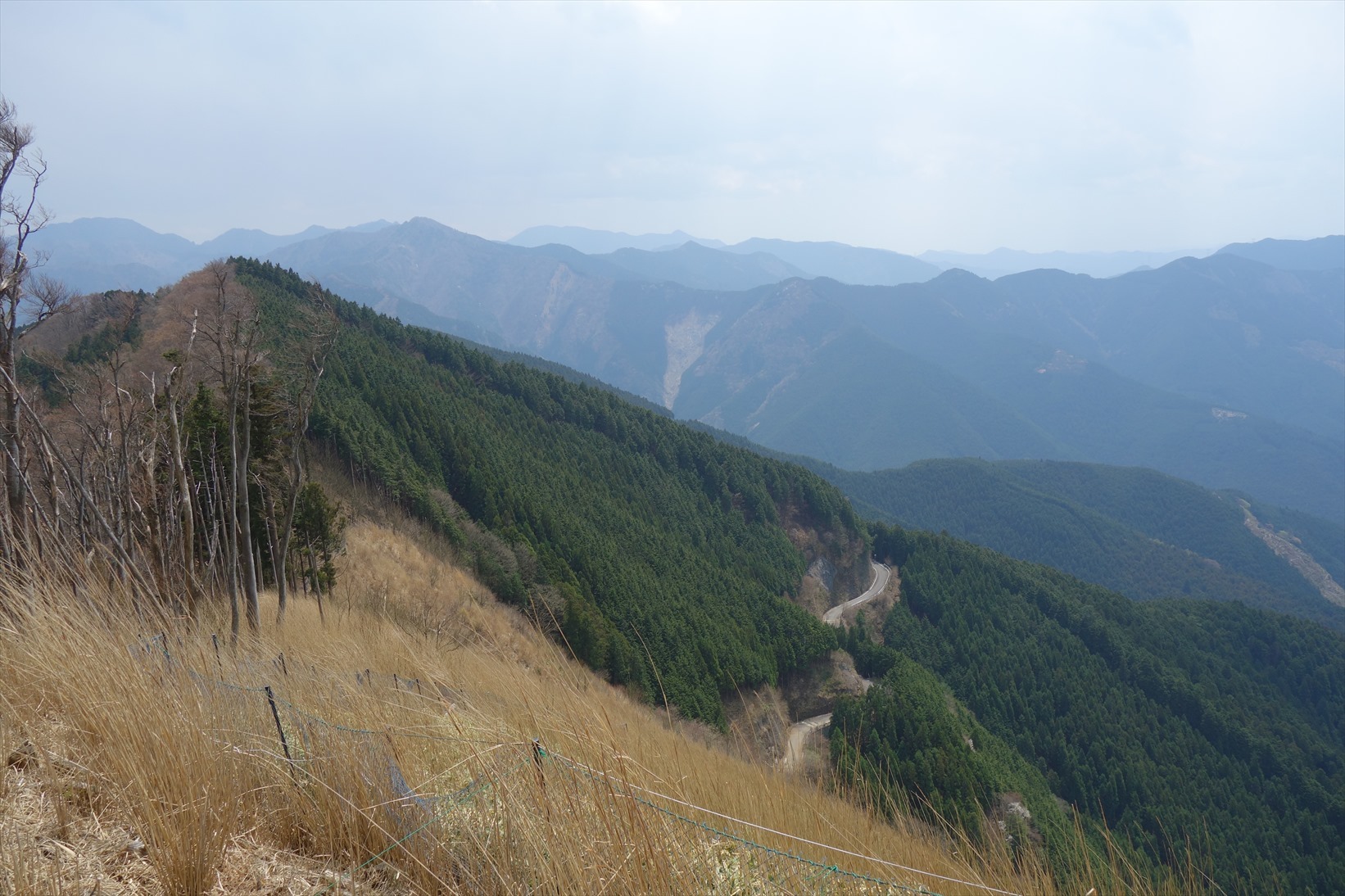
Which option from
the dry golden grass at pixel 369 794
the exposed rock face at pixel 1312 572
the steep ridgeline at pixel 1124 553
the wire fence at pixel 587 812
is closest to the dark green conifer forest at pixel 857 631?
the dry golden grass at pixel 369 794

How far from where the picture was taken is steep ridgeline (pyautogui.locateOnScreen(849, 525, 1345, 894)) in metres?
63.3

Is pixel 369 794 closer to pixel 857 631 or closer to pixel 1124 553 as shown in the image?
pixel 857 631

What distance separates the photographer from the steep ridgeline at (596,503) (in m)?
40.5

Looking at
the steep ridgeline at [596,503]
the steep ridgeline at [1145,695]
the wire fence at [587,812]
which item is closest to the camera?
the wire fence at [587,812]

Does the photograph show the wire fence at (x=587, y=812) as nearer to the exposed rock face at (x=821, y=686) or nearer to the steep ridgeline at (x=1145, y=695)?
the steep ridgeline at (x=1145, y=695)

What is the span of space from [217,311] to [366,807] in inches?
512

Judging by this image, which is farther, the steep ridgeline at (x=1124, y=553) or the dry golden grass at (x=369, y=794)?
the steep ridgeline at (x=1124, y=553)

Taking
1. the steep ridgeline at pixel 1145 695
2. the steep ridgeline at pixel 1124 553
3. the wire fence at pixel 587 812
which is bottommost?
the steep ridgeline at pixel 1124 553

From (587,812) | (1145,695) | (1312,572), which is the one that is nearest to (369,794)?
(587,812)

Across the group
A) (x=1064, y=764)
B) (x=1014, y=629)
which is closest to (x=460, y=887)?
(x=1064, y=764)

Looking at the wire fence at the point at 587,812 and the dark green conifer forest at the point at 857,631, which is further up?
the wire fence at the point at 587,812

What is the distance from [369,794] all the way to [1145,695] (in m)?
101

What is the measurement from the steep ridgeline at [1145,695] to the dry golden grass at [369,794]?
136ft

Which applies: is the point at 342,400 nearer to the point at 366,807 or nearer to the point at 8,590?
→ the point at 8,590
